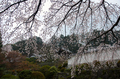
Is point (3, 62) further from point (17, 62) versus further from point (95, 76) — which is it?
point (95, 76)

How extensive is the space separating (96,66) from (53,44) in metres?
4.02

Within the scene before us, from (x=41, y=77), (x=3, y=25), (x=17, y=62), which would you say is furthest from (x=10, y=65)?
(x=3, y=25)

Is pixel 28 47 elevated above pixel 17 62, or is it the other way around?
pixel 28 47

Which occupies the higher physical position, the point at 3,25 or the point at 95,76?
the point at 3,25

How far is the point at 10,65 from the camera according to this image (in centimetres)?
753

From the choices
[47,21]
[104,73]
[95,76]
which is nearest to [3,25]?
[47,21]

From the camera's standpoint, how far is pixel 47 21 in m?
3.27

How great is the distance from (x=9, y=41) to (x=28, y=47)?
2.76 ft

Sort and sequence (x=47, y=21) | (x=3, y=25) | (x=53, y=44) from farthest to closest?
(x=53, y=44) → (x=47, y=21) → (x=3, y=25)

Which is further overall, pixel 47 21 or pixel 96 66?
pixel 96 66

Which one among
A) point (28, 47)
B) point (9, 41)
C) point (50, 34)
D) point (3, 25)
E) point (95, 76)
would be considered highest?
point (3, 25)

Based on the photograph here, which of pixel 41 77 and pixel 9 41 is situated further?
pixel 41 77

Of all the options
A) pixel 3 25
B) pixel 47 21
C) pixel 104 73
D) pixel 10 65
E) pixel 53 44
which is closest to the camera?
pixel 3 25

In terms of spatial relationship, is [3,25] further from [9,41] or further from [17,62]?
[17,62]
